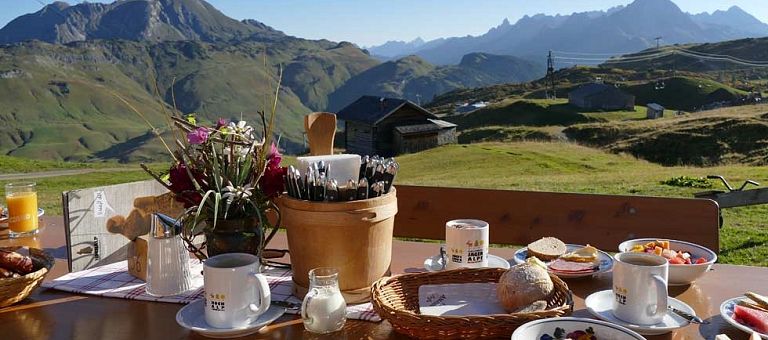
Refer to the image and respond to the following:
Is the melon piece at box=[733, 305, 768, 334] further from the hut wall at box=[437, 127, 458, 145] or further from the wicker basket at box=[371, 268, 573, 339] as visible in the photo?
the hut wall at box=[437, 127, 458, 145]

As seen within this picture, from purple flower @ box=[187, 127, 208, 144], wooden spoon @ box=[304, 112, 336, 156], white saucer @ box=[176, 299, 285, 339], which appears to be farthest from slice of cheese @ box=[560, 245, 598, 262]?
purple flower @ box=[187, 127, 208, 144]

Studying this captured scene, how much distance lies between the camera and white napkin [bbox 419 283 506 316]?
5.10ft

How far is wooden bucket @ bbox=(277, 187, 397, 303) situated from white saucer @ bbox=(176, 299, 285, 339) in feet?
0.51

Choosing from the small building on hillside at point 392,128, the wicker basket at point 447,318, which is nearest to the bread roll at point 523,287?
the wicker basket at point 447,318

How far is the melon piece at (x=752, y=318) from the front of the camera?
54.9 inches

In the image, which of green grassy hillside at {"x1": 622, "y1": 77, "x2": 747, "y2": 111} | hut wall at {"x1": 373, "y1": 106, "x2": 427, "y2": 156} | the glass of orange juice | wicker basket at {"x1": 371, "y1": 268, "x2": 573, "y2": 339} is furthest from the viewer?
green grassy hillside at {"x1": 622, "y1": 77, "x2": 747, "y2": 111}

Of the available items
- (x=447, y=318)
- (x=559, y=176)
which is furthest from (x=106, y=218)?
(x=559, y=176)

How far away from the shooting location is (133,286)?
6.08ft

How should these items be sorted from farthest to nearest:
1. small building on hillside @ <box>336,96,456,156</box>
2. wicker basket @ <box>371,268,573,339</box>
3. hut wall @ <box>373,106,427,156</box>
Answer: hut wall @ <box>373,106,427,156</box> < small building on hillside @ <box>336,96,456,156</box> < wicker basket @ <box>371,268,573,339</box>

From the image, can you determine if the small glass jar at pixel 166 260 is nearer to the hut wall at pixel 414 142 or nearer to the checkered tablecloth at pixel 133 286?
the checkered tablecloth at pixel 133 286

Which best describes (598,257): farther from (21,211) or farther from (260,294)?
(21,211)

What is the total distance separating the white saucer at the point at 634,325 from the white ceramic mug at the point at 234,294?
83 cm

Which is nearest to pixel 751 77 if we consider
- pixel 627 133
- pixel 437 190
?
pixel 627 133

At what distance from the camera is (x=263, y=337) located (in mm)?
1453
